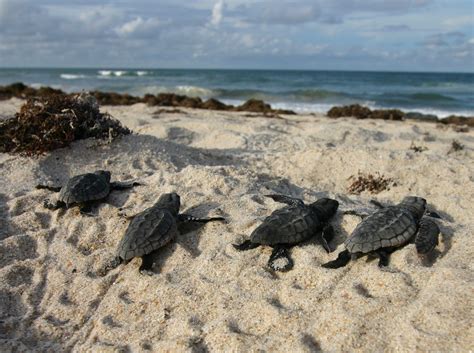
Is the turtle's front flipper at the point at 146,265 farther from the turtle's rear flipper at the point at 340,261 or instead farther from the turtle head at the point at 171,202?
the turtle's rear flipper at the point at 340,261

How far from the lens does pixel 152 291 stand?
4.04m

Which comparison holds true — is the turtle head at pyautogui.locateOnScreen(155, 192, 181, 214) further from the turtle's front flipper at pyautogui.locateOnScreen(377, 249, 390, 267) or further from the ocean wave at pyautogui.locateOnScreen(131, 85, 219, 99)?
the ocean wave at pyautogui.locateOnScreen(131, 85, 219, 99)

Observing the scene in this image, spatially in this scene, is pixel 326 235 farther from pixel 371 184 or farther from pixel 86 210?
pixel 371 184

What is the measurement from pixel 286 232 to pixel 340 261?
1.82 feet

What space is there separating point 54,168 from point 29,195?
1.31 meters

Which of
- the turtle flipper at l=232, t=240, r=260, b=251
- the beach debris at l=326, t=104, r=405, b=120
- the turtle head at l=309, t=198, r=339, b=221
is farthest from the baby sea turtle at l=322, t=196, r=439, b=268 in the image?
the beach debris at l=326, t=104, r=405, b=120

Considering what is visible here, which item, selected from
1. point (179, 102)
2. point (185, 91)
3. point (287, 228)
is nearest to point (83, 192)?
point (287, 228)

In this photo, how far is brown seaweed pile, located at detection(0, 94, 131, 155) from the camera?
7.48 metres

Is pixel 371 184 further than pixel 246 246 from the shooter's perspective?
Yes

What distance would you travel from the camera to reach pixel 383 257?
3.99 meters

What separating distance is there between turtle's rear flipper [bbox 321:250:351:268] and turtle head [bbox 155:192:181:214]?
1726mm

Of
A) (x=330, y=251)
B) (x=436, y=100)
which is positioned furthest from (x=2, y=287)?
(x=436, y=100)

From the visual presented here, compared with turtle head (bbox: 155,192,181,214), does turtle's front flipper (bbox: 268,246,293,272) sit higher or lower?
Result: lower

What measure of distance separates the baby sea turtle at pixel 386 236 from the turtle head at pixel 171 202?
69.0 inches
